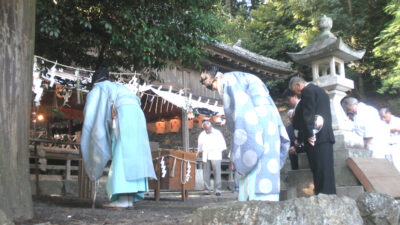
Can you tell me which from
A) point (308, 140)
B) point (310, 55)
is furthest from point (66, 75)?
point (308, 140)

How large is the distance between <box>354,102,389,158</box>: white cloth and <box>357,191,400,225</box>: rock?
8.76ft

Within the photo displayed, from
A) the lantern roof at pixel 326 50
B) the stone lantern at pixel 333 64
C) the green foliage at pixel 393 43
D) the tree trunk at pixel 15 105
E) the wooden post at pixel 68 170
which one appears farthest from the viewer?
the green foliage at pixel 393 43

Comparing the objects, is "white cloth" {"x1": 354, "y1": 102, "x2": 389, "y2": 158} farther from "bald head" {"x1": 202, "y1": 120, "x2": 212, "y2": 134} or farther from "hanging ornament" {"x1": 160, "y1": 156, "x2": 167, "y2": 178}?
"bald head" {"x1": 202, "y1": 120, "x2": 212, "y2": 134}

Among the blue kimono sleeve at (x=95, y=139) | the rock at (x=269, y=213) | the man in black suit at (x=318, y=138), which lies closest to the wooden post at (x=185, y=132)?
the blue kimono sleeve at (x=95, y=139)

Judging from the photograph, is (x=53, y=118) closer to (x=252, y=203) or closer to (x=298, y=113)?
(x=298, y=113)

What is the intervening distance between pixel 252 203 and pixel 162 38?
5.40m

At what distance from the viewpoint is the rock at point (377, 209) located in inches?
141

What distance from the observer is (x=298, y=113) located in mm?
5125

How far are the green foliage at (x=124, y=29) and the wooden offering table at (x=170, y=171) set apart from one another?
6.43ft

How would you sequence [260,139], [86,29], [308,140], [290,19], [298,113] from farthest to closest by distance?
[290,19] → [86,29] → [298,113] → [308,140] → [260,139]

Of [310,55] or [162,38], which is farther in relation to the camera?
[162,38]

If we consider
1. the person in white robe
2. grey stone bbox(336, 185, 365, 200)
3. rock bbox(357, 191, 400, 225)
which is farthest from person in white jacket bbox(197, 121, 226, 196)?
rock bbox(357, 191, 400, 225)

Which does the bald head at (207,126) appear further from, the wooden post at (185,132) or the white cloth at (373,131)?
the white cloth at (373,131)

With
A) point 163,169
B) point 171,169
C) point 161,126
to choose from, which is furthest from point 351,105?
point 161,126
